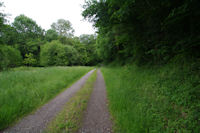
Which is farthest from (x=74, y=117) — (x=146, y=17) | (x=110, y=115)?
(x=146, y=17)

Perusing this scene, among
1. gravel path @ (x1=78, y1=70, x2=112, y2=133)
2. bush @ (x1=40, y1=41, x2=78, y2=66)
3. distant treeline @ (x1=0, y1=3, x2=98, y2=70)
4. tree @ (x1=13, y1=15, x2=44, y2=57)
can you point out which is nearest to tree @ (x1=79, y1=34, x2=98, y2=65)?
distant treeline @ (x1=0, y1=3, x2=98, y2=70)

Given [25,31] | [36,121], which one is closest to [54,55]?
[25,31]

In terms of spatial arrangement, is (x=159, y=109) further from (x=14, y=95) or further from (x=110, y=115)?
(x=14, y=95)

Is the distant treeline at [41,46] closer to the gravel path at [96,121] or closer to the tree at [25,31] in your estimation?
the tree at [25,31]

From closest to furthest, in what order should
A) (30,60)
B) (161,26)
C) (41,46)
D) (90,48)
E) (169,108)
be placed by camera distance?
(169,108), (161,26), (30,60), (41,46), (90,48)

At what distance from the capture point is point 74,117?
300 cm

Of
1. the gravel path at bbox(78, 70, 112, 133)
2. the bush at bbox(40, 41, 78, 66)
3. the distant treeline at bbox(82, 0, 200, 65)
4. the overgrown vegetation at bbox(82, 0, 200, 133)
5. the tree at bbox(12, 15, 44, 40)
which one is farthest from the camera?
the tree at bbox(12, 15, 44, 40)

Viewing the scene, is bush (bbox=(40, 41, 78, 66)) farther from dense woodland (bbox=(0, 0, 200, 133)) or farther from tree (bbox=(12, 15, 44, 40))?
dense woodland (bbox=(0, 0, 200, 133))

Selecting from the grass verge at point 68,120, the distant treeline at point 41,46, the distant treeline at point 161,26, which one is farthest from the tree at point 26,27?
the grass verge at point 68,120

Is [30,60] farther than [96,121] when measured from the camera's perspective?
Yes

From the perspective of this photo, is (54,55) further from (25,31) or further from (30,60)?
(25,31)

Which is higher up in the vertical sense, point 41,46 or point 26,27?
point 26,27

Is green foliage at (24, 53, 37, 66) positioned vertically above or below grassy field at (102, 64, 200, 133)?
above

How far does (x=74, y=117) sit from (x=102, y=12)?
693cm
